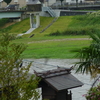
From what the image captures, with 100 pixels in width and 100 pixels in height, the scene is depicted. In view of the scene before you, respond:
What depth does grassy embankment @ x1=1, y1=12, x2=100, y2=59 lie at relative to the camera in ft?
143

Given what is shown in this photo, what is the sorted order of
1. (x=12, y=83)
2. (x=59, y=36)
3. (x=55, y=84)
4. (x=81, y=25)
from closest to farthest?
(x=12, y=83) → (x=55, y=84) → (x=59, y=36) → (x=81, y=25)

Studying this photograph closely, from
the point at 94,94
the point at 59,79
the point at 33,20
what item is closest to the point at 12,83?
the point at 59,79

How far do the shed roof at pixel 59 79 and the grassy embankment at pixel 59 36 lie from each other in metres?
20.6

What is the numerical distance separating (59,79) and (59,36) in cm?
4517

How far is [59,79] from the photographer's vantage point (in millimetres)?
16438

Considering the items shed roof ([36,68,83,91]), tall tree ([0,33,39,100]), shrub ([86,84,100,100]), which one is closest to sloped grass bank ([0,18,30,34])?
shed roof ([36,68,83,91])

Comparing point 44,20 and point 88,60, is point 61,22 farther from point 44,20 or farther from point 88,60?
point 88,60

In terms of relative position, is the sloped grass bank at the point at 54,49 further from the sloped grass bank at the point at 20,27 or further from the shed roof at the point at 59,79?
the shed roof at the point at 59,79

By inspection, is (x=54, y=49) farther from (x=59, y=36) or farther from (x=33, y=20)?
(x=33, y=20)

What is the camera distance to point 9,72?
12969 millimetres

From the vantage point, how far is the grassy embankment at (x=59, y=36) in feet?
143

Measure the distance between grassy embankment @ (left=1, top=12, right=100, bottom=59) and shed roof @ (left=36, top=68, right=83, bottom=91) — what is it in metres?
20.6

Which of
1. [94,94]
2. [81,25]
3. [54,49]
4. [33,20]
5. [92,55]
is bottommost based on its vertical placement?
[33,20]

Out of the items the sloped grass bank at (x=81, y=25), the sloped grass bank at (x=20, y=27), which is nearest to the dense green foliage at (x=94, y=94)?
the sloped grass bank at (x=81, y=25)
